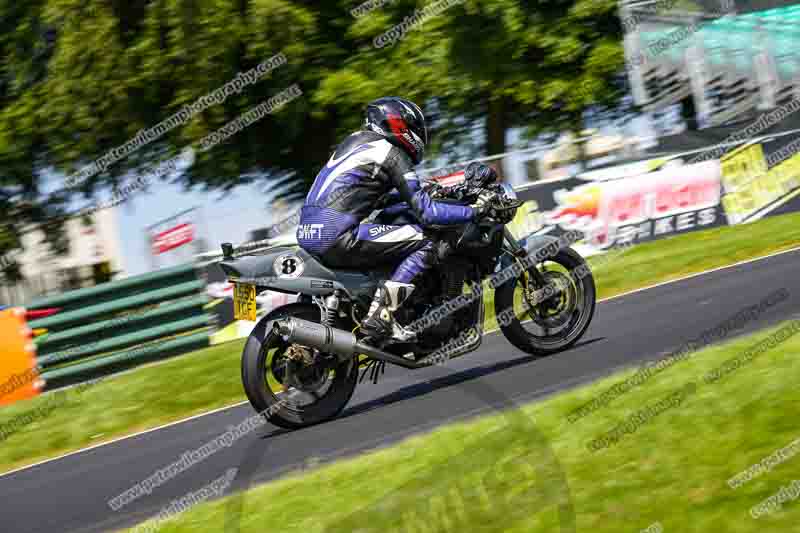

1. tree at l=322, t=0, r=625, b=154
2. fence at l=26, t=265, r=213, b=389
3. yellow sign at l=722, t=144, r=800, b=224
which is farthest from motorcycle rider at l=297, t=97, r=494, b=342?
tree at l=322, t=0, r=625, b=154

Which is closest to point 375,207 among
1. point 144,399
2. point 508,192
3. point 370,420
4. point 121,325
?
point 508,192

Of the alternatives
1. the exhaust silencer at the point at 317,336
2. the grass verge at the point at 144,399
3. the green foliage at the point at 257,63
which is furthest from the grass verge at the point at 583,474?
the green foliage at the point at 257,63

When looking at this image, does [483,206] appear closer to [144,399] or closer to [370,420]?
[370,420]

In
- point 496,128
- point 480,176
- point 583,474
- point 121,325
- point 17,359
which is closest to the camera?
point 583,474

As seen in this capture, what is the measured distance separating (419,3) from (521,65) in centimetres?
222

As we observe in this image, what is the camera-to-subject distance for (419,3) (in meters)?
19.1

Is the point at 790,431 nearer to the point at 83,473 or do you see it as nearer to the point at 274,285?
the point at 274,285

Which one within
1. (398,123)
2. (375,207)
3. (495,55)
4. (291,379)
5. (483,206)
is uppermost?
(398,123)

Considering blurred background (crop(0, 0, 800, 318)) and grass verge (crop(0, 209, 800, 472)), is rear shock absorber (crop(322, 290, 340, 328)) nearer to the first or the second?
grass verge (crop(0, 209, 800, 472))

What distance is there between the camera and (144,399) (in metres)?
8.97

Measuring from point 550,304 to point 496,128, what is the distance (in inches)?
549

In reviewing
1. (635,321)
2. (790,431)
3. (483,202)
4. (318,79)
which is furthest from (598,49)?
(790,431)

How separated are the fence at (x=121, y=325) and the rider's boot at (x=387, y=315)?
4912mm

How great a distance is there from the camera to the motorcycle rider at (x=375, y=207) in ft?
21.7
